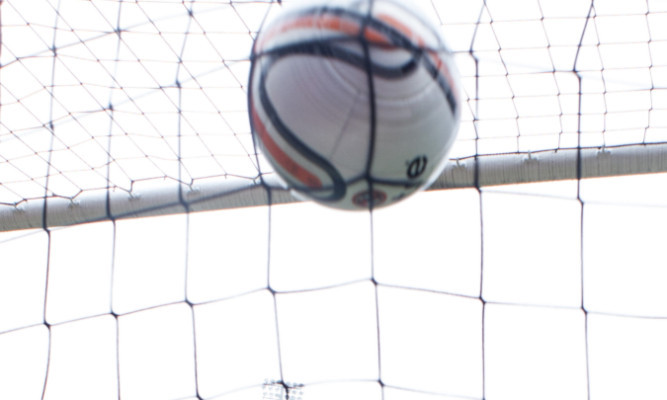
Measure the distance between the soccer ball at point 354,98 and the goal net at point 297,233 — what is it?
1246 millimetres

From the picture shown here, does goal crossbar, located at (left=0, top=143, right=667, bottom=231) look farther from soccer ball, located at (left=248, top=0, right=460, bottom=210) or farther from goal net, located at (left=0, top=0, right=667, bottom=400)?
soccer ball, located at (left=248, top=0, right=460, bottom=210)

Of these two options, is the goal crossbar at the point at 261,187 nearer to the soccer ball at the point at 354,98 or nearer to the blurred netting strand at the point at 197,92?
the blurred netting strand at the point at 197,92

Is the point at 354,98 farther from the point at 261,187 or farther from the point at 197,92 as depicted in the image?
the point at 197,92

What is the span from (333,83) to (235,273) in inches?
88.5

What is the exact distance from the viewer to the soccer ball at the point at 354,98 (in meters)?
1.75

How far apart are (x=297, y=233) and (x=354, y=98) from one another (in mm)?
2084

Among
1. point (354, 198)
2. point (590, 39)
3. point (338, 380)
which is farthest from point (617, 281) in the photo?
point (354, 198)

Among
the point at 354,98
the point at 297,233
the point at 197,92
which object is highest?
the point at 197,92

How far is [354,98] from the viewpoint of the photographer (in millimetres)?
1738

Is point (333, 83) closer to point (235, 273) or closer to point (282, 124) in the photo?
point (282, 124)

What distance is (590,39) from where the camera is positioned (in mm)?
3408

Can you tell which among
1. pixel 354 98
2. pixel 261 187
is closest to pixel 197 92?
pixel 261 187

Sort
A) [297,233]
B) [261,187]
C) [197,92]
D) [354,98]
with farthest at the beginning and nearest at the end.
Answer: [297,233], [197,92], [261,187], [354,98]

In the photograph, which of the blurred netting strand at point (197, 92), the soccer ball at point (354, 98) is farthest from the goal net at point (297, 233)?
the soccer ball at point (354, 98)
